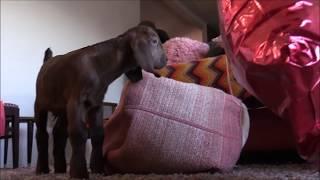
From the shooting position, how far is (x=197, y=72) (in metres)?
1.64

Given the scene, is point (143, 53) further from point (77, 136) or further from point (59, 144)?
point (59, 144)

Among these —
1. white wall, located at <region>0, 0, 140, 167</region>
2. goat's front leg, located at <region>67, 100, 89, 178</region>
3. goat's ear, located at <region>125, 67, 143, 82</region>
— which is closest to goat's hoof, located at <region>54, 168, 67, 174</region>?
goat's front leg, located at <region>67, 100, 89, 178</region>

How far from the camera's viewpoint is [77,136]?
1028 millimetres

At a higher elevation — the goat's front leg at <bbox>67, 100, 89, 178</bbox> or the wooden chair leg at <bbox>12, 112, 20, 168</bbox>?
the goat's front leg at <bbox>67, 100, 89, 178</bbox>

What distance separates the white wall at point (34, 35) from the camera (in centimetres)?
311

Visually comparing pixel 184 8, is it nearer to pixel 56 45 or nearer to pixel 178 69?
pixel 56 45

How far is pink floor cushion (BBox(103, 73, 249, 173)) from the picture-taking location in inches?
42.9

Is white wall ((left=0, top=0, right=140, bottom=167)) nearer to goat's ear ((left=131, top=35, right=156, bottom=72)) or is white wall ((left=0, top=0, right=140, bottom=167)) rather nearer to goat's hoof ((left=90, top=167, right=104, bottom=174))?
goat's hoof ((left=90, top=167, right=104, bottom=174))

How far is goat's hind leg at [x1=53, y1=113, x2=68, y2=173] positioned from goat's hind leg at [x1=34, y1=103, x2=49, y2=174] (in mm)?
26

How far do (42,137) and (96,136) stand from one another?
0.16 meters

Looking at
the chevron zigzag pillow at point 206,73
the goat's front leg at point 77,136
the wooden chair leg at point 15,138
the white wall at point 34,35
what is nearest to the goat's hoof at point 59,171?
the goat's front leg at point 77,136

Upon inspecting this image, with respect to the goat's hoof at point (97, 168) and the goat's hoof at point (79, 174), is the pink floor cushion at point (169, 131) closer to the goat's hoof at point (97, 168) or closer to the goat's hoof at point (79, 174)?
the goat's hoof at point (97, 168)

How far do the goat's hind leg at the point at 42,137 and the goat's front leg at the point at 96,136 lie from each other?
0.44 feet

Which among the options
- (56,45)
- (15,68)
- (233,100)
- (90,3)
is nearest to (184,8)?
(90,3)
